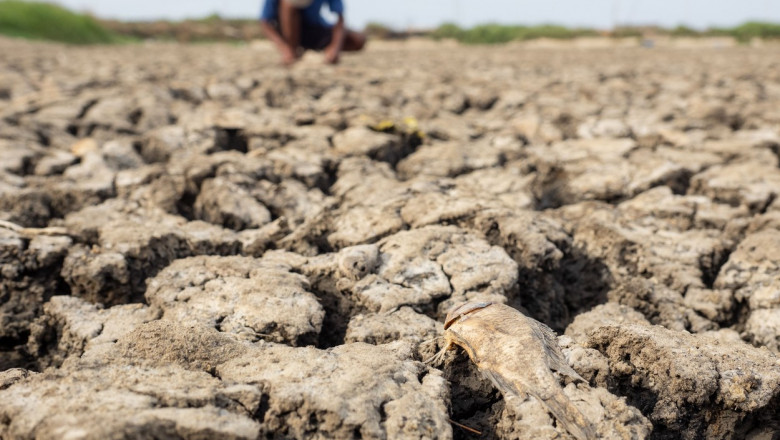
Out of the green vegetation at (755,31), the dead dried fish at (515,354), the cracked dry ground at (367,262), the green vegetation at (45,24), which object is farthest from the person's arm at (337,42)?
the green vegetation at (755,31)

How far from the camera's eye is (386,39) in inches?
566

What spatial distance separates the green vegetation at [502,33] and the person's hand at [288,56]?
400 inches

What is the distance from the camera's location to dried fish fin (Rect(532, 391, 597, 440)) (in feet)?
3.39

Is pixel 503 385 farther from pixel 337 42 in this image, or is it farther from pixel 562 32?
pixel 562 32

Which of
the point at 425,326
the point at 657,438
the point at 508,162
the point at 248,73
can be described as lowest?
the point at 657,438

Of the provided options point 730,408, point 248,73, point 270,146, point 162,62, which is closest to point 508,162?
point 270,146

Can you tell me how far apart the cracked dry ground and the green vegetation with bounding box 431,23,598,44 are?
11.7m

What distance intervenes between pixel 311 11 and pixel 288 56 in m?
0.50

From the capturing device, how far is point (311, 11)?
203 inches

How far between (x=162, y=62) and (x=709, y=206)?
471 centimetres

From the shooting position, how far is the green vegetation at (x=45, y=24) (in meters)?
10.3

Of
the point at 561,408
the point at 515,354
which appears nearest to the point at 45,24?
the point at 515,354

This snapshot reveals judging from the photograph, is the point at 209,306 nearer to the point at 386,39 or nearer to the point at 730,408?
the point at 730,408

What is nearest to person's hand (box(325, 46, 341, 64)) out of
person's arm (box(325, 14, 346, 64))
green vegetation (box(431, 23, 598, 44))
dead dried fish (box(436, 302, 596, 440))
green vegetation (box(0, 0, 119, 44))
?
person's arm (box(325, 14, 346, 64))
